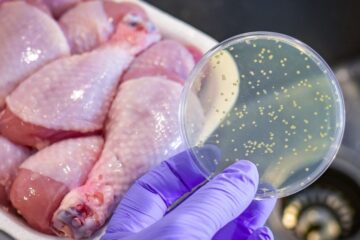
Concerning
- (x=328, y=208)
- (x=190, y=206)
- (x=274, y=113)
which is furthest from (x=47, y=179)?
(x=328, y=208)

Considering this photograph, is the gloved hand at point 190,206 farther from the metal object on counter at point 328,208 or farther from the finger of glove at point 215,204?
the metal object on counter at point 328,208

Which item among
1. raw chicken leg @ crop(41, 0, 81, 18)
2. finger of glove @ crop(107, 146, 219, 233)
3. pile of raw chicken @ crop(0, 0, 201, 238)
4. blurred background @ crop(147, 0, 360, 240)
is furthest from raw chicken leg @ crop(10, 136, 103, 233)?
blurred background @ crop(147, 0, 360, 240)

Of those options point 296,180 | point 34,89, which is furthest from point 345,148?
point 34,89

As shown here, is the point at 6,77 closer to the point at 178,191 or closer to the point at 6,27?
the point at 6,27

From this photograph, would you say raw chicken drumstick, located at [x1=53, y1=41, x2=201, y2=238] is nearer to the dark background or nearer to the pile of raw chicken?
the pile of raw chicken

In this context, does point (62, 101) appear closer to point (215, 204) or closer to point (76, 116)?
point (76, 116)

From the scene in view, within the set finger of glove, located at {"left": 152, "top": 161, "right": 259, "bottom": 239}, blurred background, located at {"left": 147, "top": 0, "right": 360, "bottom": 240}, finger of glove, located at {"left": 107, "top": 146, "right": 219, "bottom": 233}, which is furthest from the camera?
blurred background, located at {"left": 147, "top": 0, "right": 360, "bottom": 240}
